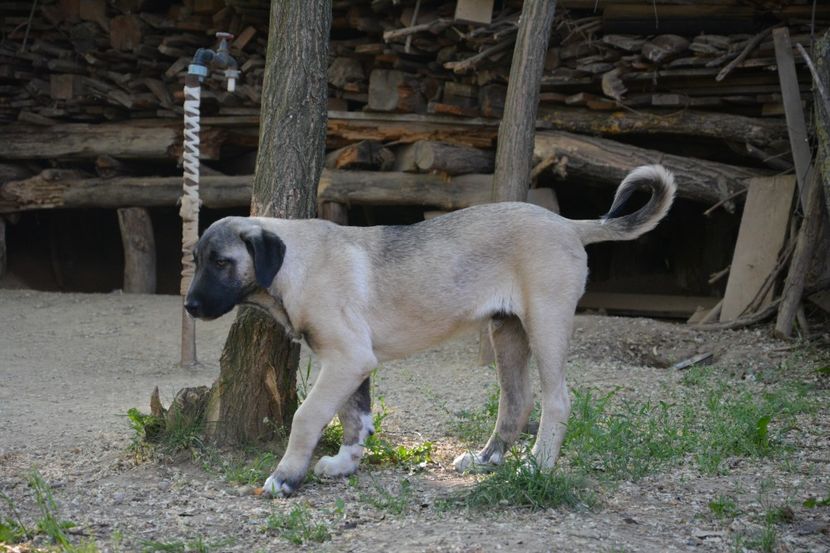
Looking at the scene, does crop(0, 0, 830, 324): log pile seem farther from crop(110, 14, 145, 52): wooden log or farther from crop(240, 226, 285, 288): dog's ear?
crop(240, 226, 285, 288): dog's ear

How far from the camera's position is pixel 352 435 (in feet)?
18.3

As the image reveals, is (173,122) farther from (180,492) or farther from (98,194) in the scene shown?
(180,492)

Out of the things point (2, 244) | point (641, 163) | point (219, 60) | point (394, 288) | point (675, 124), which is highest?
point (219, 60)

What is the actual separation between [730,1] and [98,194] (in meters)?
8.51

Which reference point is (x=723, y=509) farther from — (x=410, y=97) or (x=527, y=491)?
(x=410, y=97)

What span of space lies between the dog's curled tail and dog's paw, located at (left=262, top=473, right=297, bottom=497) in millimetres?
2167

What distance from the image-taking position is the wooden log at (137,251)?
516 inches

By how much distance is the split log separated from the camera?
10.9 meters

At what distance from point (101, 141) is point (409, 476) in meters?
9.40

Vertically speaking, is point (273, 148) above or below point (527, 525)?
above

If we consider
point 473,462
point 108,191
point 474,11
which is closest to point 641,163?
point 474,11

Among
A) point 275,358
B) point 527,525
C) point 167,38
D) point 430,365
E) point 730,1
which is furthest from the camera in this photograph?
point 167,38

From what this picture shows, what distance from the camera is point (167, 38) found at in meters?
12.6

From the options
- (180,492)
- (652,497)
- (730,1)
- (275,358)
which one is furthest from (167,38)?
(652,497)
